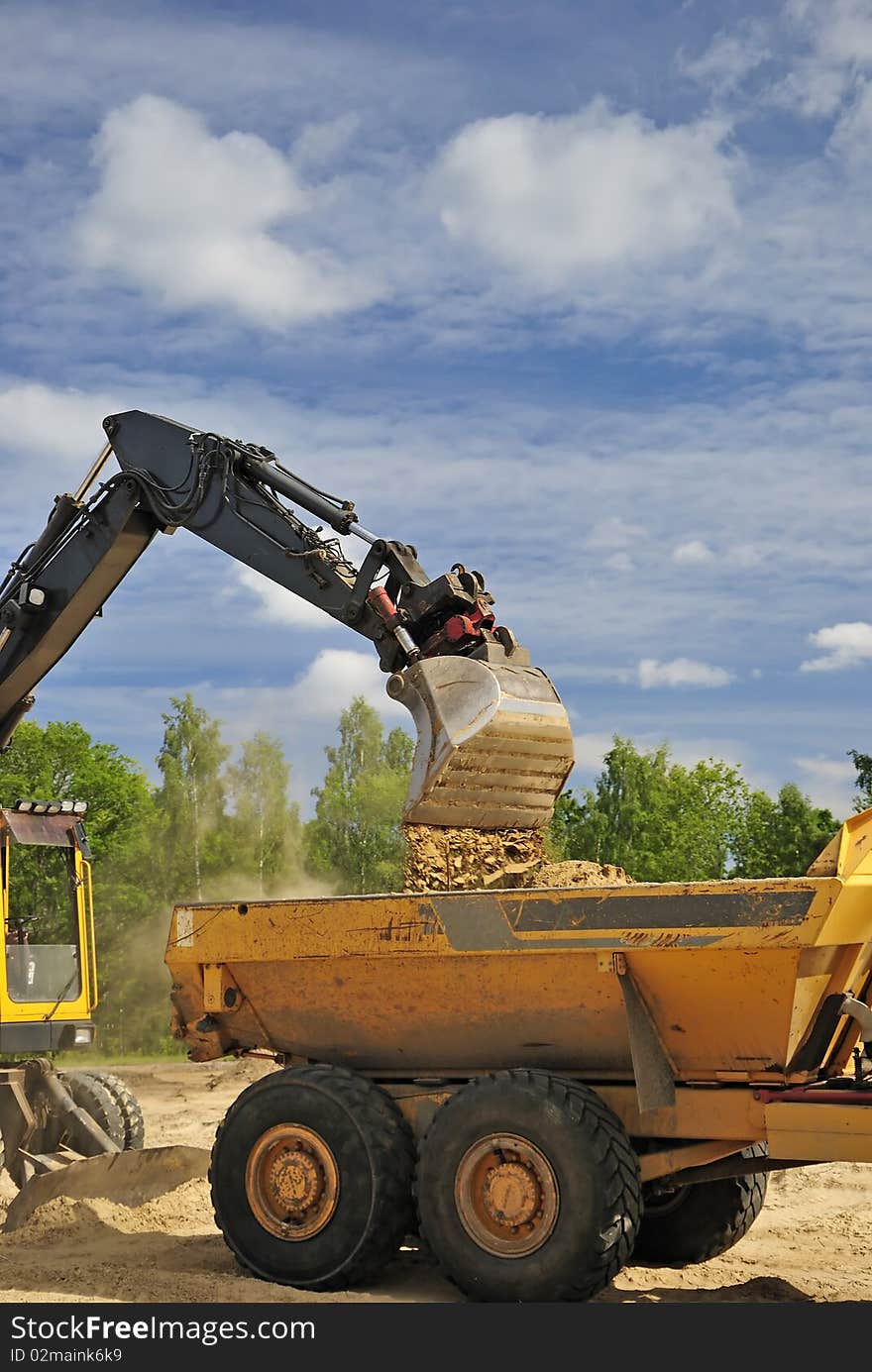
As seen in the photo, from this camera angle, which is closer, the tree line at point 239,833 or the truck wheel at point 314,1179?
the truck wheel at point 314,1179

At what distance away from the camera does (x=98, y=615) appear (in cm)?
1062

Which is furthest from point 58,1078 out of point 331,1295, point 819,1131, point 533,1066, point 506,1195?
point 819,1131

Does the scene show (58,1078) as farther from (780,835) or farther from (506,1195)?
(780,835)

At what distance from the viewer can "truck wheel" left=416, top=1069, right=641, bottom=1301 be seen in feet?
20.6

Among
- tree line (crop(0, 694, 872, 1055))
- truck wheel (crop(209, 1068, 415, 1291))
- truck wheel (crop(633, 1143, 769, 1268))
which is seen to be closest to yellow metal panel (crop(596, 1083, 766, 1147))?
truck wheel (crop(209, 1068, 415, 1291))

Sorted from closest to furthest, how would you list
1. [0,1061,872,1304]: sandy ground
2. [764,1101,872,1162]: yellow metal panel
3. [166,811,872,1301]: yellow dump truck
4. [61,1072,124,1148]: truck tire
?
[764,1101,872,1162]: yellow metal panel → [166,811,872,1301]: yellow dump truck → [0,1061,872,1304]: sandy ground → [61,1072,124,1148]: truck tire

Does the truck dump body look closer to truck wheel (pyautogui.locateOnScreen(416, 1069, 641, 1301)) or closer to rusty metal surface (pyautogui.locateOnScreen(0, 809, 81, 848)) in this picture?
truck wheel (pyautogui.locateOnScreen(416, 1069, 641, 1301))

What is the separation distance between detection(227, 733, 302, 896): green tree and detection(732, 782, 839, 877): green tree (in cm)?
1070

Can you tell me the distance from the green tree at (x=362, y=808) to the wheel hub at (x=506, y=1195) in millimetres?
24013

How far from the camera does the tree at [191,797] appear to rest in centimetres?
3397

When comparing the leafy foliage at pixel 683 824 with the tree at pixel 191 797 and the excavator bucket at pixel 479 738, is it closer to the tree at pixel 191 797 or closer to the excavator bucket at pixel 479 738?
the tree at pixel 191 797

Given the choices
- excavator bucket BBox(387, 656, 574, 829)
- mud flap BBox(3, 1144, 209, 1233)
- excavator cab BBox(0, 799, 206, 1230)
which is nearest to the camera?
excavator bucket BBox(387, 656, 574, 829)

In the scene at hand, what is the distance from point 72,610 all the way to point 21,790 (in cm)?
2369

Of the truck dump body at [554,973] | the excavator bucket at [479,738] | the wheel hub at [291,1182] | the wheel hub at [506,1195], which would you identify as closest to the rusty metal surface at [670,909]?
the truck dump body at [554,973]
